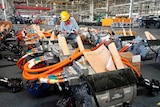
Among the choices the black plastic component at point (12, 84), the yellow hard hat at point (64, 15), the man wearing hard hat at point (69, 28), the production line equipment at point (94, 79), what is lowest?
the black plastic component at point (12, 84)

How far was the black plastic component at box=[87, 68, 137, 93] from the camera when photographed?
1.28 m

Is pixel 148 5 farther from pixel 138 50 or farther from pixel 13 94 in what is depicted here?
pixel 13 94

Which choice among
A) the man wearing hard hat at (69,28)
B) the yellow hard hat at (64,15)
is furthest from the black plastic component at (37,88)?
the yellow hard hat at (64,15)

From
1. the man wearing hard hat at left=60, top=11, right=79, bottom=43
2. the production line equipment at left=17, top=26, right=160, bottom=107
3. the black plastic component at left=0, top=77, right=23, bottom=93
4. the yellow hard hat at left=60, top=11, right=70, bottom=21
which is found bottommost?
the black plastic component at left=0, top=77, right=23, bottom=93

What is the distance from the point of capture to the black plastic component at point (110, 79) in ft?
4.21

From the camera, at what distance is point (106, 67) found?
59.3 inches

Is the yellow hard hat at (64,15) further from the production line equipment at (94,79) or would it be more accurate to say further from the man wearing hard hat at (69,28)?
the production line equipment at (94,79)

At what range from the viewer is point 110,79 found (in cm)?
137

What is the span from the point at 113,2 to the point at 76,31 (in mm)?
26116

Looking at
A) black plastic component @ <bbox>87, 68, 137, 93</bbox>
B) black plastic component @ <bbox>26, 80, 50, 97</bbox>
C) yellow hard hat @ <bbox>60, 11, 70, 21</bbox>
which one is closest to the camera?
black plastic component @ <bbox>87, 68, 137, 93</bbox>

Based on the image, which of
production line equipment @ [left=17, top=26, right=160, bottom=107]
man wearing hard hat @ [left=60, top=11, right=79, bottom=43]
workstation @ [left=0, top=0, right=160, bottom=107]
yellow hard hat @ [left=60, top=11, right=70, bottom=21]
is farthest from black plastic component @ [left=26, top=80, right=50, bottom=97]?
yellow hard hat @ [left=60, top=11, right=70, bottom=21]

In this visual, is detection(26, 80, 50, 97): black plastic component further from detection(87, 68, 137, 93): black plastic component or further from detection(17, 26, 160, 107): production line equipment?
detection(87, 68, 137, 93): black plastic component

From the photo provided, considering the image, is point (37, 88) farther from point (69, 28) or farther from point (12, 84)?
point (69, 28)

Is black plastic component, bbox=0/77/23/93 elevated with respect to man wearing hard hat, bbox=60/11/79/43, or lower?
lower
